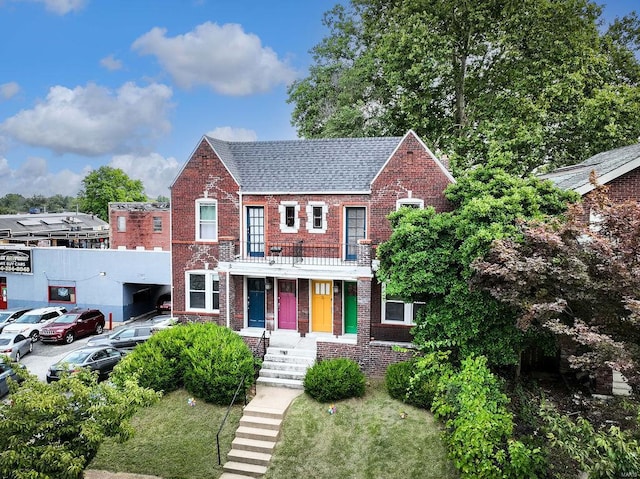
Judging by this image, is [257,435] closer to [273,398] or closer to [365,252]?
[273,398]

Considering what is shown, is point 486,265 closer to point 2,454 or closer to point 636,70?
point 2,454

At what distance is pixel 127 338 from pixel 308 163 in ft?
39.2

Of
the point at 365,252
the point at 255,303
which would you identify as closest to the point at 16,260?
the point at 255,303

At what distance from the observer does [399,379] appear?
577 inches

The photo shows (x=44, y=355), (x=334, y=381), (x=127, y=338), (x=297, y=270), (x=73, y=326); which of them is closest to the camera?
(x=334, y=381)

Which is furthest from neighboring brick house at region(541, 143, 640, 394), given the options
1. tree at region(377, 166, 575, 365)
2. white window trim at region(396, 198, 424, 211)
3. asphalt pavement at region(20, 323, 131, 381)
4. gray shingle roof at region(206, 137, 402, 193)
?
asphalt pavement at region(20, 323, 131, 381)

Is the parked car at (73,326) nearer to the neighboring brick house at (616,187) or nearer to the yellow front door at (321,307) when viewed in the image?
the yellow front door at (321,307)

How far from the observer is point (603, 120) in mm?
23188

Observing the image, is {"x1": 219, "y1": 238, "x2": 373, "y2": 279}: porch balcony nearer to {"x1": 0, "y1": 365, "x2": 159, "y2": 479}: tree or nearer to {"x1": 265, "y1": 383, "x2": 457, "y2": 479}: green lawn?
{"x1": 265, "y1": 383, "x2": 457, "y2": 479}: green lawn

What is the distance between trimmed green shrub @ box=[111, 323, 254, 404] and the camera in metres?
14.6

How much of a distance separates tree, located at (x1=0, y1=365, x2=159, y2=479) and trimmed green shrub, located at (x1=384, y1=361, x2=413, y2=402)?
791 cm

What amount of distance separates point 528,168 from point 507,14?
8765mm

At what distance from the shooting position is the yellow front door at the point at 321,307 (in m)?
18.9

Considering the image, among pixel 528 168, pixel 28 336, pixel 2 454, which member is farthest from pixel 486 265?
pixel 28 336
